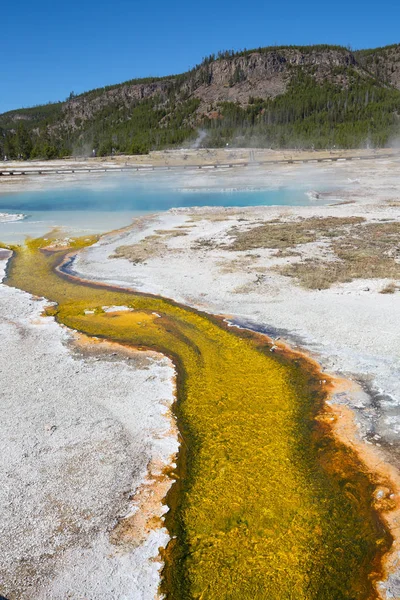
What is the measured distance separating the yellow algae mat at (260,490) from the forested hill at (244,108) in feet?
253

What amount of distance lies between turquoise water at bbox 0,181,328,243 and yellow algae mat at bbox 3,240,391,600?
13.4m

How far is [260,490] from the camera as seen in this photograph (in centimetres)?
462

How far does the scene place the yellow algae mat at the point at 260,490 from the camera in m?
3.73

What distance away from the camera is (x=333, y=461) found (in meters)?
5.08

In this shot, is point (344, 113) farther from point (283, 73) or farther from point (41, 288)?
point (41, 288)

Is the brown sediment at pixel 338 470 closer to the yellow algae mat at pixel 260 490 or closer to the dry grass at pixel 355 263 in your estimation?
the yellow algae mat at pixel 260 490

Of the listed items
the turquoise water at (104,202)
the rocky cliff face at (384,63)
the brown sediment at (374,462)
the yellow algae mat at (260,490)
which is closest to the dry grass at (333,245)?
the yellow algae mat at (260,490)

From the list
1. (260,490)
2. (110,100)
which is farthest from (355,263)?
(110,100)

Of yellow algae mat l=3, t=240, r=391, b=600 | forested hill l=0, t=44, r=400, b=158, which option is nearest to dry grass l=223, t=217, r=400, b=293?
yellow algae mat l=3, t=240, r=391, b=600

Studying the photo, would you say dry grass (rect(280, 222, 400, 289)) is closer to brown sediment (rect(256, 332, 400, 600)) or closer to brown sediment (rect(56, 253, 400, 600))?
brown sediment (rect(56, 253, 400, 600))

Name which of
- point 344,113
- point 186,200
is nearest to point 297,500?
point 186,200

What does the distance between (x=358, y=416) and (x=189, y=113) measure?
138640 millimetres

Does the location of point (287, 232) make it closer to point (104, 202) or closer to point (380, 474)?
point (380, 474)

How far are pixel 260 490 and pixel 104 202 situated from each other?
1054 inches
